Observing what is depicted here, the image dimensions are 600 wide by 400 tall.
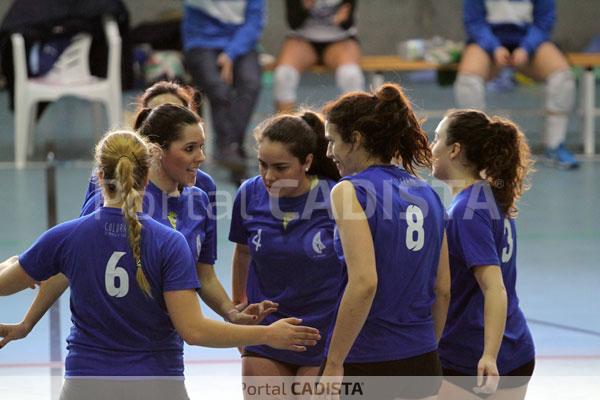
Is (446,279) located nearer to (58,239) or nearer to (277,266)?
(277,266)

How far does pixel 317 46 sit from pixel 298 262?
6.64 metres

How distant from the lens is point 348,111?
10.1 ft

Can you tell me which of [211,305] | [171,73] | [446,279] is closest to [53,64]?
[171,73]

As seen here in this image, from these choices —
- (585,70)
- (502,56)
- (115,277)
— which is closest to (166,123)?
(115,277)

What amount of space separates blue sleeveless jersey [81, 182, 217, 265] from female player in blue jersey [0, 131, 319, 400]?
44cm

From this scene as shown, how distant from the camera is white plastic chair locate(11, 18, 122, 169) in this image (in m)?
9.88

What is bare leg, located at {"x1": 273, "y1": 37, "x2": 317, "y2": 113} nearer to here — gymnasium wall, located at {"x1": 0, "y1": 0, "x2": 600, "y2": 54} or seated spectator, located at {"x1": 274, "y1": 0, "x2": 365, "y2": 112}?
seated spectator, located at {"x1": 274, "y1": 0, "x2": 365, "y2": 112}

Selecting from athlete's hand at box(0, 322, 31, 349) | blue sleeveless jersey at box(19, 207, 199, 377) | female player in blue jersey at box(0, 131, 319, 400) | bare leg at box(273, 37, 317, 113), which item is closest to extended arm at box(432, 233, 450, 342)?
female player in blue jersey at box(0, 131, 319, 400)

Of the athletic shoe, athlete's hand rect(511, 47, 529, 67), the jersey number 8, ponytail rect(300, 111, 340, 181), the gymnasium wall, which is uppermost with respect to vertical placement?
the gymnasium wall

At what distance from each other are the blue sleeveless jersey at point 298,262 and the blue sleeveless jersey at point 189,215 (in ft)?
0.52

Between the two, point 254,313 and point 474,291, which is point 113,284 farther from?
point 474,291

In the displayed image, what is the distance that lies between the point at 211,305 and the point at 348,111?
962 mm

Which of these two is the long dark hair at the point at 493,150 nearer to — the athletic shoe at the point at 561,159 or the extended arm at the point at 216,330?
the extended arm at the point at 216,330

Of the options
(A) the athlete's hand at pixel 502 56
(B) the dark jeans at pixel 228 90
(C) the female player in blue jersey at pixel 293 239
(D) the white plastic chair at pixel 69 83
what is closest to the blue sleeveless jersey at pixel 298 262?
(C) the female player in blue jersey at pixel 293 239
